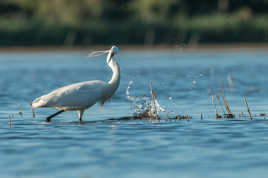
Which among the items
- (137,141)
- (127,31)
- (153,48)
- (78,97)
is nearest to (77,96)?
(78,97)

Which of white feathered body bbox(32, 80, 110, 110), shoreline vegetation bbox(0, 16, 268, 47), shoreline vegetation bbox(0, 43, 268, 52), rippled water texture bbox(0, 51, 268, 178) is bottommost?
rippled water texture bbox(0, 51, 268, 178)

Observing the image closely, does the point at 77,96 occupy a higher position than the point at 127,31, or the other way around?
the point at 127,31

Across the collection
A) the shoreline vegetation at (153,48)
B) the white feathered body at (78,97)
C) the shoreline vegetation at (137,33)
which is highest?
the shoreline vegetation at (137,33)

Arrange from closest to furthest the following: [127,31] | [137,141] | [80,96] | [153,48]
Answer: [137,141], [80,96], [153,48], [127,31]

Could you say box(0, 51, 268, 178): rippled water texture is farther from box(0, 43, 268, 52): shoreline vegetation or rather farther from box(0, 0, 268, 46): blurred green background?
box(0, 0, 268, 46): blurred green background

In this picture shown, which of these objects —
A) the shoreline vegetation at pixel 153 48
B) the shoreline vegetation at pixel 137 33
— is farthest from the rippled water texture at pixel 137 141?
the shoreline vegetation at pixel 137 33

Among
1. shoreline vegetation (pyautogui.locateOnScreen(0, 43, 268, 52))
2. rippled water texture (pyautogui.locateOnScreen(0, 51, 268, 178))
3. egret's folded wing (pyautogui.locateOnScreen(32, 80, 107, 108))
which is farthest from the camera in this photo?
shoreline vegetation (pyautogui.locateOnScreen(0, 43, 268, 52))

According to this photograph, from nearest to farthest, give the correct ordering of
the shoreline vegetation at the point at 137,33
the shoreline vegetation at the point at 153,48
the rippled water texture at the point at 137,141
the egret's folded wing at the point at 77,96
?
the rippled water texture at the point at 137,141 < the egret's folded wing at the point at 77,96 < the shoreline vegetation at the point at 153,48 < the shoreline vegetation at the point at 137,33

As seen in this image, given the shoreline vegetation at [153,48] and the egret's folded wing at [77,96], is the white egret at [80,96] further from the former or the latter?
the shoreline vegetation at [153,48]

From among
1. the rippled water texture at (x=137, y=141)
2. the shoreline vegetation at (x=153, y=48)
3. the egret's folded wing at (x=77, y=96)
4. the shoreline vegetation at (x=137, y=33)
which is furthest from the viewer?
the shoreline vegetation at (x=137, y=33)

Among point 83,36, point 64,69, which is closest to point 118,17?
point 83,36

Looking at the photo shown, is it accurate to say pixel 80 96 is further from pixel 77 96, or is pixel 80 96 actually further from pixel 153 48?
pixel 153 48

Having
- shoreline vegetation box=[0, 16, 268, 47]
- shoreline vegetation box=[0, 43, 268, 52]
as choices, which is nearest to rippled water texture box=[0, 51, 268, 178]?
shoreline vegetation box=[0, 43, 268, 52]

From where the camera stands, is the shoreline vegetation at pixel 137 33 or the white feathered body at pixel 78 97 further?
the shoreline vegetation at pixel 137 33
